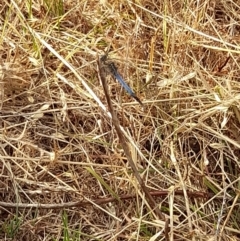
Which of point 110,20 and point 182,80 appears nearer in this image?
point 182,80

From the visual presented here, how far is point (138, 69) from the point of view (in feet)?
4.88

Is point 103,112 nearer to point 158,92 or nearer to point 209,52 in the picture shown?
point 158,92

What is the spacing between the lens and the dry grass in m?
1.34

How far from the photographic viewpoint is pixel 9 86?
1501 mm

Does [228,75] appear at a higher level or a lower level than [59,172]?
higher

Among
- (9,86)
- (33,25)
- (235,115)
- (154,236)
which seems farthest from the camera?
(33,25)

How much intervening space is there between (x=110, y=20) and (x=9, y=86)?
1.05 ft

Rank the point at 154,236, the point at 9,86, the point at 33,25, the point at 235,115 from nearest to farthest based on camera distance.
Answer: the point at 154,236 → the point at 235,115 → the point at 9,86 → the point at 33,25

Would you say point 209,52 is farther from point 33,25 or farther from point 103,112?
point 33,25

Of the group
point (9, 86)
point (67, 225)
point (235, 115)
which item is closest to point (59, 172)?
point (67, 225)

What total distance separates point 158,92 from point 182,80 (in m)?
0.06

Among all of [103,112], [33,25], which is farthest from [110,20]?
[103,112]

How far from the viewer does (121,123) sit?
56.6 inches

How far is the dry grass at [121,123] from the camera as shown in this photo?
4.40 ft
